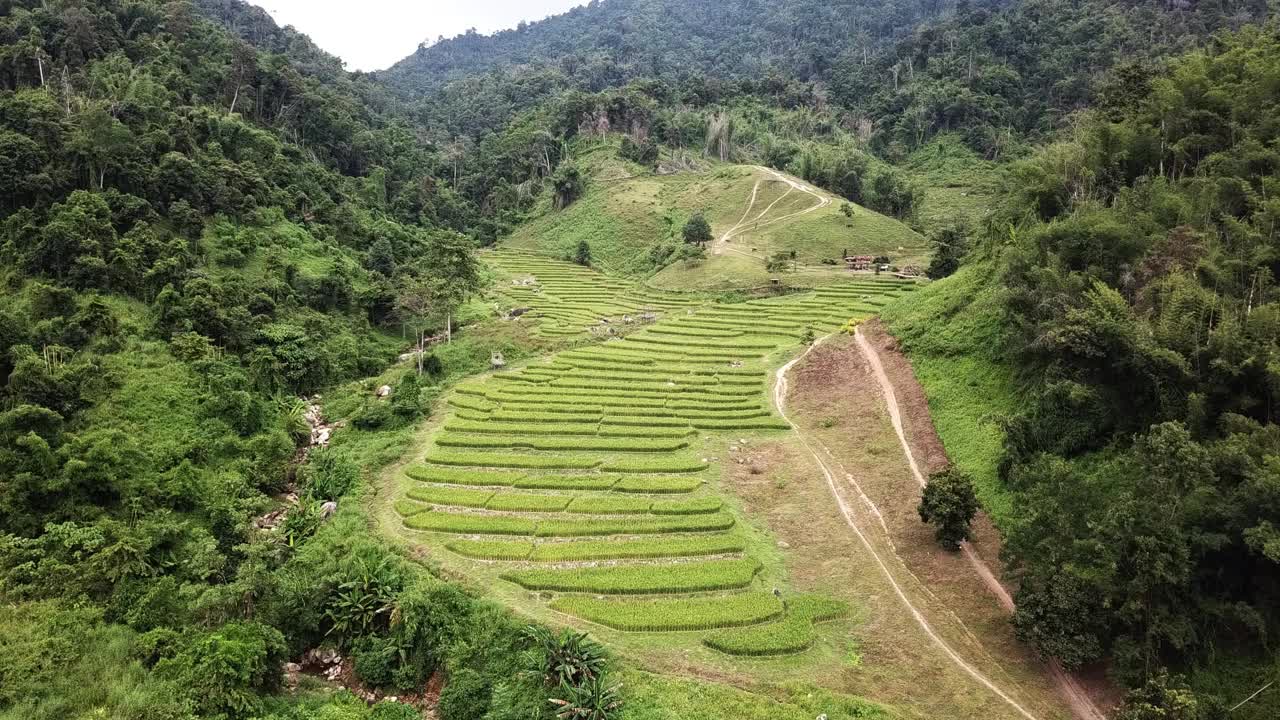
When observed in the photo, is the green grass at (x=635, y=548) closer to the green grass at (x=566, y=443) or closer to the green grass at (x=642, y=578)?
the green grass at (x=642, y=578)

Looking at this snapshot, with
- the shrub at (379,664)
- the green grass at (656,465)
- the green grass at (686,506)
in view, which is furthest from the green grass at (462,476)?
the shrub at (379,664)

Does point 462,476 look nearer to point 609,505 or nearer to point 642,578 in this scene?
point 609,505

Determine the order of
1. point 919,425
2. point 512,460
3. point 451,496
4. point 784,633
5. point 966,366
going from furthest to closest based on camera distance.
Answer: point 966,366
point 919,425
point 512,460
point 451,496
point 784,633

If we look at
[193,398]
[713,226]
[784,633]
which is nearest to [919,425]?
[784,633]

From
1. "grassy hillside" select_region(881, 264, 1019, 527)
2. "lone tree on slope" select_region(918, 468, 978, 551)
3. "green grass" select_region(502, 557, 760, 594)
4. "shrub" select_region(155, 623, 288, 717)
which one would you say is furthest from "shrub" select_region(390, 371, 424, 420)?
"grassy hillside" select_region(881, 264, 1019, 527)

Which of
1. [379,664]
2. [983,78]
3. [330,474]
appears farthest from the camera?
[983,78]

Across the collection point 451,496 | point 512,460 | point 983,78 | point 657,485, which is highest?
point 983,78
